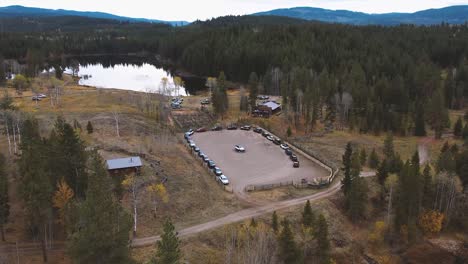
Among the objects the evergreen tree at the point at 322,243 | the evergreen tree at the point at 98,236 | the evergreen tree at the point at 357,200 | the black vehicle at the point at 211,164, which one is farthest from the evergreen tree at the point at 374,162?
the evergreen tree at the point at 98,236

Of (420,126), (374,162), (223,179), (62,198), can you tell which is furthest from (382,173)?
(62,198)

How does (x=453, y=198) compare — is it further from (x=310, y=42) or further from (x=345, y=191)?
(x=310, y=42)

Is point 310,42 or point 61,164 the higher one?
point 310,42

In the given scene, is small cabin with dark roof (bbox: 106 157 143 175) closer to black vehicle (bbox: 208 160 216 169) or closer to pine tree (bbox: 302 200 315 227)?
black vehicle (bbox: 208 160 216 169)

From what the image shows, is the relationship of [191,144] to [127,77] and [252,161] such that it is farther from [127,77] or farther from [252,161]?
[127,77]

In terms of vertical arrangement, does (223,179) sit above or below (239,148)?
below

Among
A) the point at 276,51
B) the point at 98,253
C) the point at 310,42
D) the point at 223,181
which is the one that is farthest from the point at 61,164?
the point at 310,42

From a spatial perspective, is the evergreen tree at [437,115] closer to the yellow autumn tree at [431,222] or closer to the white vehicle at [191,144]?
the yellow autumn tree at [431,222]

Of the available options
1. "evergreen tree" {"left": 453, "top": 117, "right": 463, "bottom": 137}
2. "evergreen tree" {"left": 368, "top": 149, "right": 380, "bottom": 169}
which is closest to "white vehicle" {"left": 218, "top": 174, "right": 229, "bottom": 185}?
"evergreen tree" {"left": 368, "top": 149, "right": 380, "bottom": 169}
